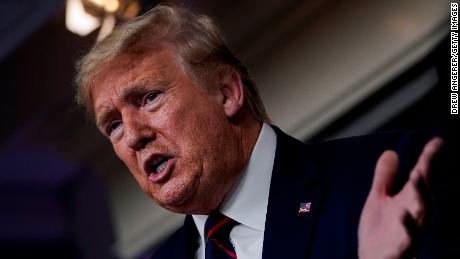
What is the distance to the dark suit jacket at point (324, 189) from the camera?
1.16 metres

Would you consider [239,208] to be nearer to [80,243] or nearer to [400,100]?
[400,100]

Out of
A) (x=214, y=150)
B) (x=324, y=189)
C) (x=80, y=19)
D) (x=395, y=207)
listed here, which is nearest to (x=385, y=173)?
(x=395, y=207)

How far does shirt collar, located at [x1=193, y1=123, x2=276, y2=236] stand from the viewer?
1253 mm

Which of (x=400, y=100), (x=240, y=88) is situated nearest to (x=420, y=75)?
(x=400, y=100)

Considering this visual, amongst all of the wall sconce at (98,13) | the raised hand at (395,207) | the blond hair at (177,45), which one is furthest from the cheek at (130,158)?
the wall sconce at (98,13)

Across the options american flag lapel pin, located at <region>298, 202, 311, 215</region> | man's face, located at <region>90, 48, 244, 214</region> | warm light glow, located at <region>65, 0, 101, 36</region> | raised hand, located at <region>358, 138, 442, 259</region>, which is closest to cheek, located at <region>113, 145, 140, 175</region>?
man's face, located at <region>90, 48, 244, 214</region>

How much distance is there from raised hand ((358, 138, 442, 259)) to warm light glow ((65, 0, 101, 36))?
1202 millimetres

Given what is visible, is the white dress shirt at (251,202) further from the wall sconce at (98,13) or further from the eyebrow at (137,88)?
the wall sconce at (98,13)

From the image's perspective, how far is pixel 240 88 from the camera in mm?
1311

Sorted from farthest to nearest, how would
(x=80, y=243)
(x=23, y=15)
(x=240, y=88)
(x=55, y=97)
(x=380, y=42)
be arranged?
1. (x=80, y=243)
2. (x=55, y=97)
3. (x=23, y=15)
4. (x=380, y=42)
5. (x=240, y=88)

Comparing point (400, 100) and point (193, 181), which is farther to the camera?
point (400, 100)

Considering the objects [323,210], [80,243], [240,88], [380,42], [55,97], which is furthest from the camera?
[80,243]

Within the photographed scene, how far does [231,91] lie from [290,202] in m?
0.21

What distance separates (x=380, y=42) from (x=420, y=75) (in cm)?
13
